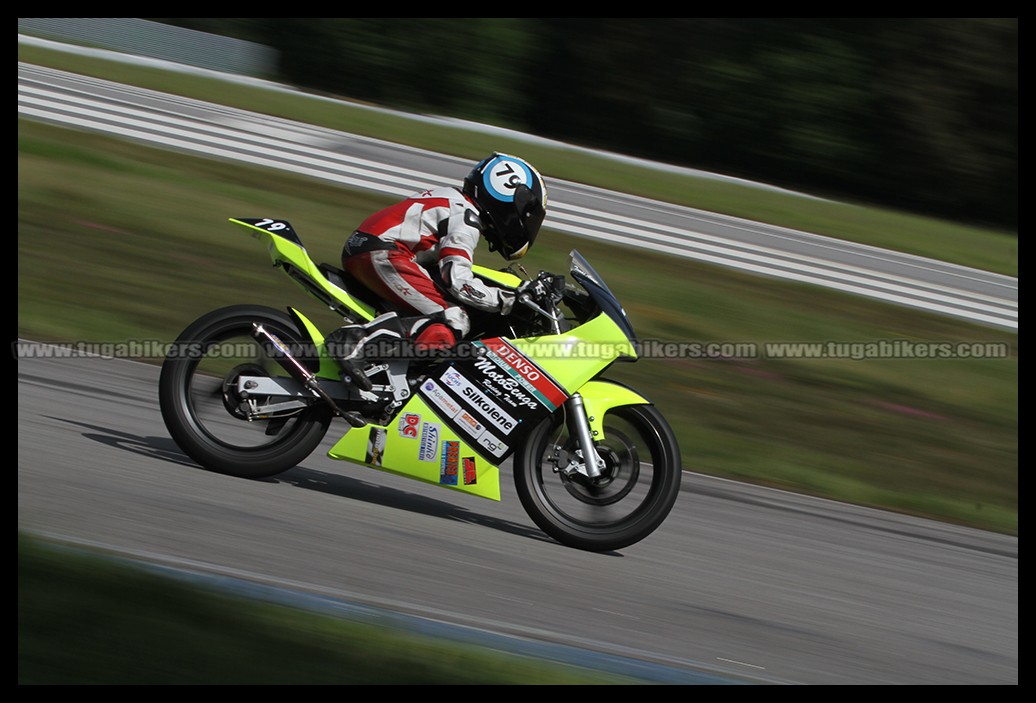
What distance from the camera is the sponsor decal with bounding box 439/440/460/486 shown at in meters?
5.63

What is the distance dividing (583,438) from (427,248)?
50.6 inches

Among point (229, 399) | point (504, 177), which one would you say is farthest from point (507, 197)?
point (229, 399)

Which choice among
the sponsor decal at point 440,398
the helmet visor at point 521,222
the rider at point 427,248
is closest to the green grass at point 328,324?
the sponsor decal at point 440,398

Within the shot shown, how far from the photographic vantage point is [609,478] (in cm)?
569

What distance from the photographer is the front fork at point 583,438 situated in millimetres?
5609

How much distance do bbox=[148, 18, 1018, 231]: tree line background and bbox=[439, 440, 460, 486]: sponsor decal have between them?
19019 mm

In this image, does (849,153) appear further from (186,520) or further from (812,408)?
(186,520)

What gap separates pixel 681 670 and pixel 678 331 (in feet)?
20.9

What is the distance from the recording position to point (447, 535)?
550 cm

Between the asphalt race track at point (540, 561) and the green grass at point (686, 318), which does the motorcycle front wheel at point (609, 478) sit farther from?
the green grass at point (686, 318)

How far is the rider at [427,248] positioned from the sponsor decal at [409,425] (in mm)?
285

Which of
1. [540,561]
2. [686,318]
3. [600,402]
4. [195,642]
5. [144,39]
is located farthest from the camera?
[144,39]

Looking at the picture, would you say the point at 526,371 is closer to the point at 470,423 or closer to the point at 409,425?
the point at 470,423
